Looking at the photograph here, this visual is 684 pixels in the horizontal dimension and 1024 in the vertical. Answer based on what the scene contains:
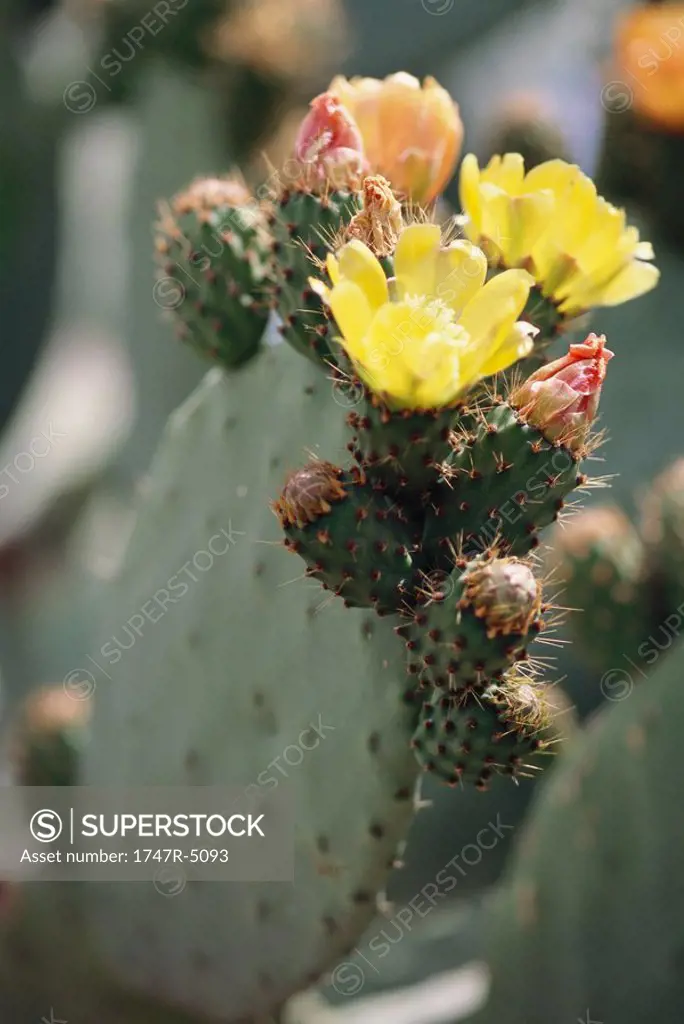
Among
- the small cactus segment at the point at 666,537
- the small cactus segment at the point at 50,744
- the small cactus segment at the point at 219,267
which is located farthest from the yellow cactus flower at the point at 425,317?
the small cactus segment at the point at 50,744

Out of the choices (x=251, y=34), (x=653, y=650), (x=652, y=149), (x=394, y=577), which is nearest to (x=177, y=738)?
(x=394, y=577)

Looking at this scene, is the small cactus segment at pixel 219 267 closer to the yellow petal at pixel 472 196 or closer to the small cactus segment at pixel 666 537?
the yellow petal at pixel 472 196

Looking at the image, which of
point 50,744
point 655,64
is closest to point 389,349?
point 50,744

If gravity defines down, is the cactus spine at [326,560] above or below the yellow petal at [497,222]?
below

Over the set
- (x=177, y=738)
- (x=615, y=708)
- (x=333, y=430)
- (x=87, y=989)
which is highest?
(x=333, y=430)

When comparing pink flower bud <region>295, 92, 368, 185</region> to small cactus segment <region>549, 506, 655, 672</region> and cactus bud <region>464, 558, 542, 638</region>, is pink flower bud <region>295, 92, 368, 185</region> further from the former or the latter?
small cactus segment <region>549, 506, 655, 672</region>

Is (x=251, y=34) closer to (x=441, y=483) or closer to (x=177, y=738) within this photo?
(x=177, y=738)
